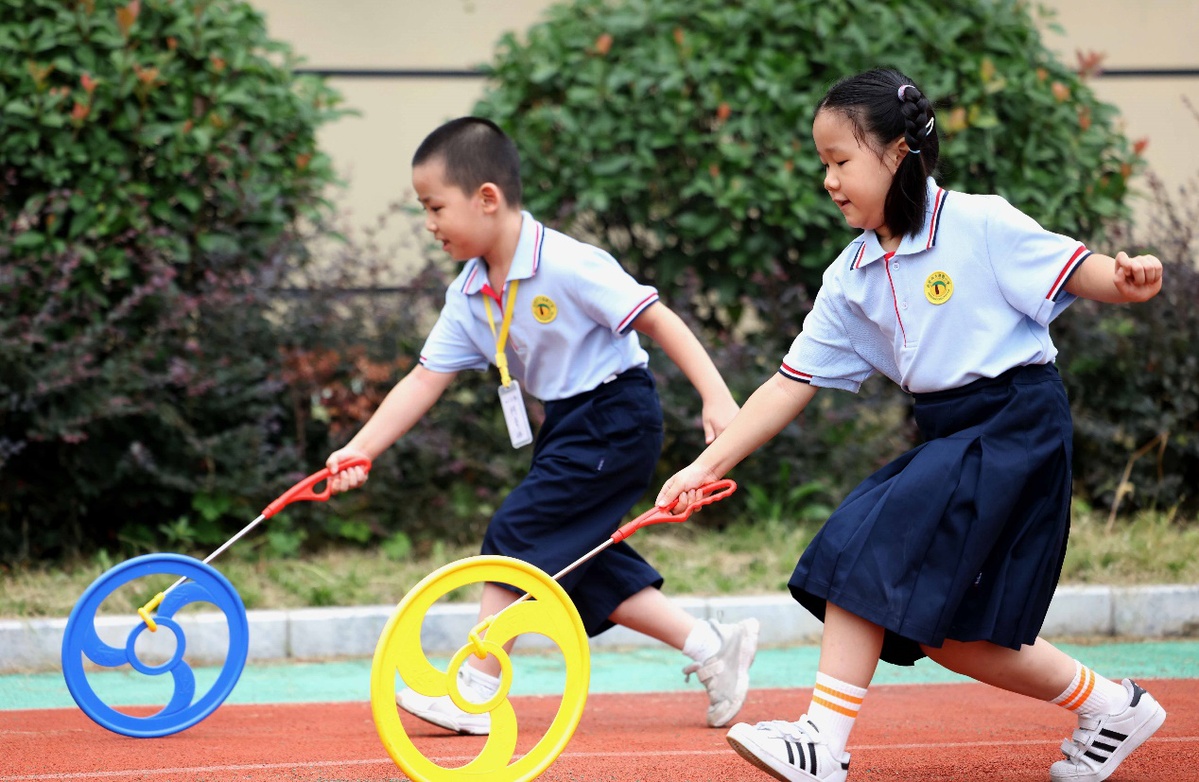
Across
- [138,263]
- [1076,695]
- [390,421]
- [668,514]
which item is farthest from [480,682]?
[138,263]

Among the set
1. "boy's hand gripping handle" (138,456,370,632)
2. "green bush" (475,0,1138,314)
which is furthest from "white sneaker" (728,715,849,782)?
"green bush" (475,0,1138,314)

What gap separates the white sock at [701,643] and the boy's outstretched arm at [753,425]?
988mm

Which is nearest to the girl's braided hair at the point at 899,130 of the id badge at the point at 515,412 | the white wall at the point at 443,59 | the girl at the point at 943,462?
the girl at the point at 943,462

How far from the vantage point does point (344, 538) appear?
6.09 m

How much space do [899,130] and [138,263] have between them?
12.7 feet

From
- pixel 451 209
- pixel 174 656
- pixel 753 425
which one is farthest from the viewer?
pixel 451 209

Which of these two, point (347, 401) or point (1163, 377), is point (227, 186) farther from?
point (1163, 377)

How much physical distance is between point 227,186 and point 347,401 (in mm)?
1055

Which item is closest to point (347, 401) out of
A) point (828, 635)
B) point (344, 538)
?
point (344, 538)

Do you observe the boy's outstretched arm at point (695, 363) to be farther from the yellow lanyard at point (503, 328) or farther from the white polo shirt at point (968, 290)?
the white polo shirt at point (968, 290)

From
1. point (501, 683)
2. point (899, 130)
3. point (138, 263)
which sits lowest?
point (501, 683)

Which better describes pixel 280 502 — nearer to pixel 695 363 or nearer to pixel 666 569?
pixel 695 363

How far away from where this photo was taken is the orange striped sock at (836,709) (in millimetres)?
2701

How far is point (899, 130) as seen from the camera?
2.85 metres
